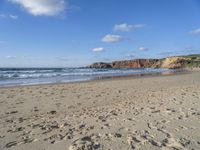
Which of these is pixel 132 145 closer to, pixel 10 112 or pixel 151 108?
pixel 151 108

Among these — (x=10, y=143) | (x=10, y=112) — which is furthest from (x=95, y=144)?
(x=10, y=112)

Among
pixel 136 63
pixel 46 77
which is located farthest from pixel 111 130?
pixel 136 63

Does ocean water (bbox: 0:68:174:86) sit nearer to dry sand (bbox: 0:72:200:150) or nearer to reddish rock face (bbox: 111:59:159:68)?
dry sand (bbox: 0:72:200:150)

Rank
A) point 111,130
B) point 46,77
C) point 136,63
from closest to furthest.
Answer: point 111,130 < point 46,77 < point 136,63

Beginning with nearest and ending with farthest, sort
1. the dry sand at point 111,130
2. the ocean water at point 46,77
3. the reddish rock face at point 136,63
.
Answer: the dry sand at point 111,130
the ocean water at point 46,77
the reddish rock face at point 136,63

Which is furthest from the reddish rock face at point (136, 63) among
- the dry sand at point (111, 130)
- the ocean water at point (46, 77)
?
the dry sand at point (111, 130)

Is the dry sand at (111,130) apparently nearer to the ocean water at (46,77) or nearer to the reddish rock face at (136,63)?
the ocean water at (46,77)

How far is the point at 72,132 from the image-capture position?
4.67 metres

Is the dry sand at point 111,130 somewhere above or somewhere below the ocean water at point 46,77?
above

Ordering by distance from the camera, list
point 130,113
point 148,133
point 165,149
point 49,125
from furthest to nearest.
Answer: point 130,113, point 49,125, point 148,133, point 165,149

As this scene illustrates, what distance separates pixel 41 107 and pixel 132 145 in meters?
5.10

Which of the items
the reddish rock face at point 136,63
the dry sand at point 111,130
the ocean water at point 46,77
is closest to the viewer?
the dry sand at point 111,130

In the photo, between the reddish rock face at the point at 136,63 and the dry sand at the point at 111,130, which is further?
the reddish rock face at the point at 136,63

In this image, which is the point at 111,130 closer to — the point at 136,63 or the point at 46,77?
the point at 46,77
